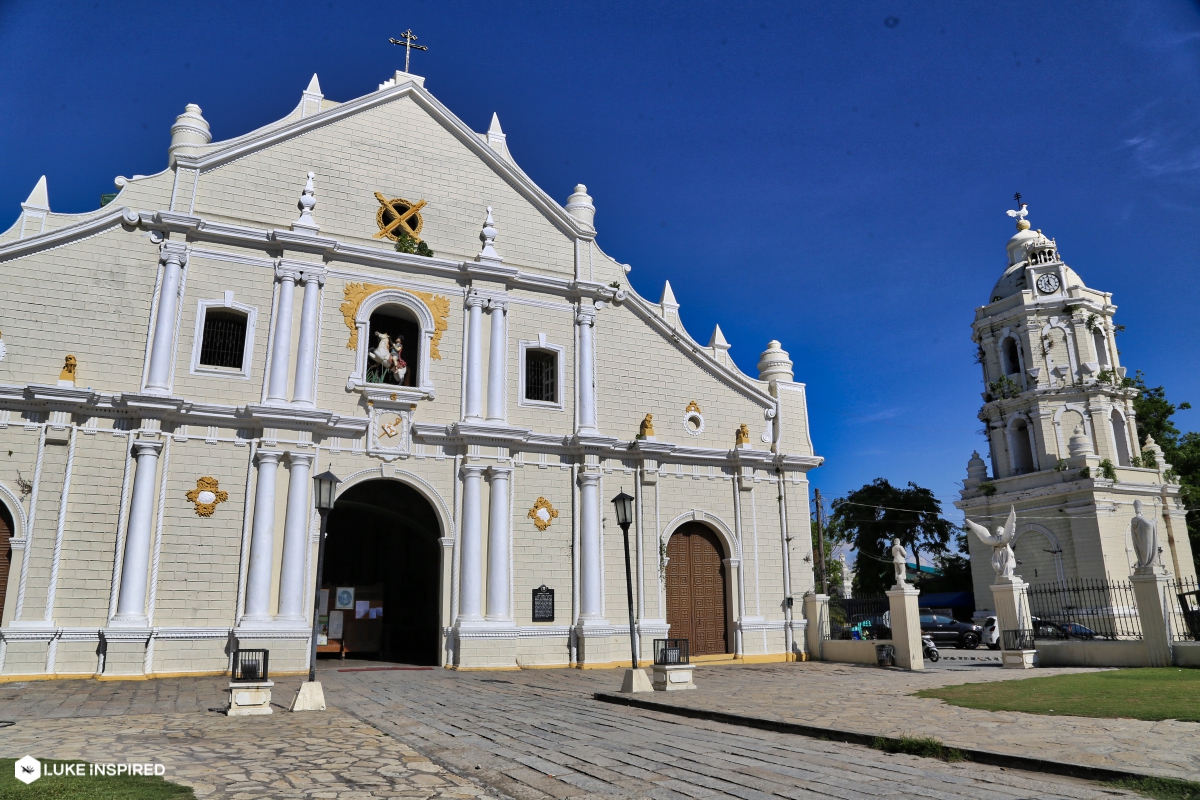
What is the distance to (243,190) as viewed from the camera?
1903 cm

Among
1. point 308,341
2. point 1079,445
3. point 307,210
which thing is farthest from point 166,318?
point 1079,445

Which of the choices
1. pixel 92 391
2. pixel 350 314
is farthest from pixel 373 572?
pixel 92 391

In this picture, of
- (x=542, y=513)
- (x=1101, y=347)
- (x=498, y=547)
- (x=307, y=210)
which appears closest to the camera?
(x=498, y=547)

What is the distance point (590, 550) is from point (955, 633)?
65.5 feet

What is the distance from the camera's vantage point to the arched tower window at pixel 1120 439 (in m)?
37.8

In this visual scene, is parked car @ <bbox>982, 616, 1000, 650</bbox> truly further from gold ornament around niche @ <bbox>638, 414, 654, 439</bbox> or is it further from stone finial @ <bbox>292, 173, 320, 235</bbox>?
stone finial @ <bbox>292, 173, 320, 235</bbox>

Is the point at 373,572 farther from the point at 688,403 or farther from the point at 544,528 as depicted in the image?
the point at 688,403

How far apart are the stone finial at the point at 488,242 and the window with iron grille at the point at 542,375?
252cm

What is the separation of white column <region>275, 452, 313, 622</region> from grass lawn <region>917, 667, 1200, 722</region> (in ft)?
39.8

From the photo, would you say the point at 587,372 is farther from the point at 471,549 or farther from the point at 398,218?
the point at 398,218

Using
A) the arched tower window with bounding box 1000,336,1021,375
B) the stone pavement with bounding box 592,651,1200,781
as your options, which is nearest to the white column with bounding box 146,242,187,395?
the stone pavement with bounding box 592,651,1200,781

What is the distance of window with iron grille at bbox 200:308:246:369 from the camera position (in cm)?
1822

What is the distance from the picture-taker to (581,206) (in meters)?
23.4

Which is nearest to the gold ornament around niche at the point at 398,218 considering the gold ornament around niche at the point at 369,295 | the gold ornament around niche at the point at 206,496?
the gold ornament around niche at the point at 369,295
